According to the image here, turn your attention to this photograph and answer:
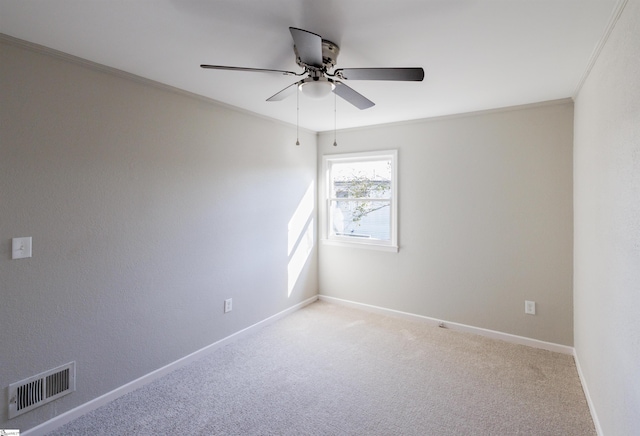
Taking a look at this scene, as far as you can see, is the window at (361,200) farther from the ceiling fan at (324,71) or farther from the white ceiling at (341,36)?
the ceiling fan at (324,71)

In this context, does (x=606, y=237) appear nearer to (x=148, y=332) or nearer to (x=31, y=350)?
(x=148, y=332)

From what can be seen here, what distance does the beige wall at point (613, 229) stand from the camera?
1438mm

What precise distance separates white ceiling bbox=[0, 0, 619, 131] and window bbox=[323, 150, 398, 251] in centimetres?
150

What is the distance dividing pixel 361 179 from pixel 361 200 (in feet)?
0.93

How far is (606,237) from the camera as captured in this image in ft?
6.18

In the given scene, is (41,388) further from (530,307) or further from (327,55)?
(530,307)

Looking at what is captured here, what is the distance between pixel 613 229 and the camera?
1746 millimetres

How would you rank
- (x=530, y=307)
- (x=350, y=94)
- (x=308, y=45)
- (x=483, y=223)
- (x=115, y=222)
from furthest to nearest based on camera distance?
1. (x=483, y=223)
2. (x=530, y=307)
3. (x=115, y=222)
4. (x=350, y=94)
5. (x=308, y=45)

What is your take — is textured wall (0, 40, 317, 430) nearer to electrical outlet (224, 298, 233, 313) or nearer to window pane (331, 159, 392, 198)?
electrical outlet (224, 298, 233, 313)

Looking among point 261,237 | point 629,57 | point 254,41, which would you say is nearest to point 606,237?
point 629,57

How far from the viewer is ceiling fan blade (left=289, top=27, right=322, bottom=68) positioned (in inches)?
58.2

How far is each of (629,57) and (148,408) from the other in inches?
136

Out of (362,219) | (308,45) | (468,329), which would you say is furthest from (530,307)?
(308,45)

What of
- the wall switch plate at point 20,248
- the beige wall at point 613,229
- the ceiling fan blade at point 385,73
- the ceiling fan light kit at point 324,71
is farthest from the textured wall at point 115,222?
the beige wall at point 613,229
